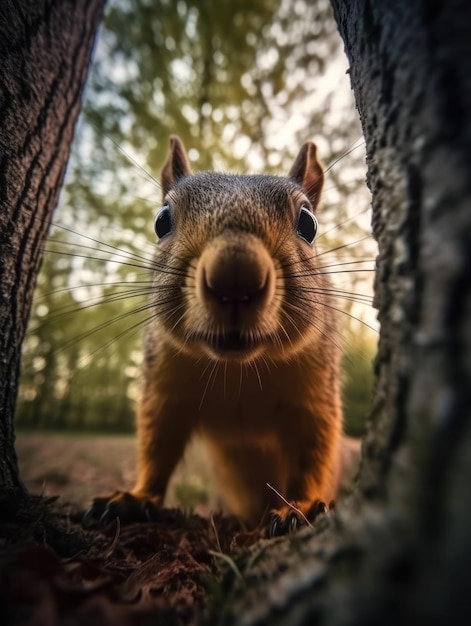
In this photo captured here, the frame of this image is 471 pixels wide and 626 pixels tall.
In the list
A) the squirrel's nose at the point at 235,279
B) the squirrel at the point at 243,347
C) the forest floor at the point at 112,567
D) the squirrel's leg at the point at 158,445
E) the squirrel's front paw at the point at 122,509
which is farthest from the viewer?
the squirrel's leg at the point at 158,445

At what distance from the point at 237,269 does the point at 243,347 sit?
382 mm

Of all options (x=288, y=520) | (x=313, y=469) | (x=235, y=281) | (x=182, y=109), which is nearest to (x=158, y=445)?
(x=313, y=469)

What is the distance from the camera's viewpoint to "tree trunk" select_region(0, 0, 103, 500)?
1.68 m

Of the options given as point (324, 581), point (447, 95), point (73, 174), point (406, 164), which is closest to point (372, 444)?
point (324, 581)

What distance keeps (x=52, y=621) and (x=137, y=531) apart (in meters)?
1.24

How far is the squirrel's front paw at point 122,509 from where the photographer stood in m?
2.05

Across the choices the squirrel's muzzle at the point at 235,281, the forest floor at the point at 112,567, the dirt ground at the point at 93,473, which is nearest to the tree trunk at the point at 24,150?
the forest floor at the point at 112,567

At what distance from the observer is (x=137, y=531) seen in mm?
1917

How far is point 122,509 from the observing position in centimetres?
212

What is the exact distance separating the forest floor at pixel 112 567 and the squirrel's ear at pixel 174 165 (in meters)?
2.10

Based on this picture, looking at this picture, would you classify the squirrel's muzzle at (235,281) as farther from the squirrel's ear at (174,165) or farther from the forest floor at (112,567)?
the squirrel's ear at (174,165)

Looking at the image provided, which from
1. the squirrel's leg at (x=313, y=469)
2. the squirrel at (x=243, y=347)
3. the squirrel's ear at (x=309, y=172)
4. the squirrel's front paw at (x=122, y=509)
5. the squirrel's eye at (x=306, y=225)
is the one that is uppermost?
the squirrel's ear at (x=309, y=172)

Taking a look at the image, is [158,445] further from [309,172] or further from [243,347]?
[309,172]

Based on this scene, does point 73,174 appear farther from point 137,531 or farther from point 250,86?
point 137,531
